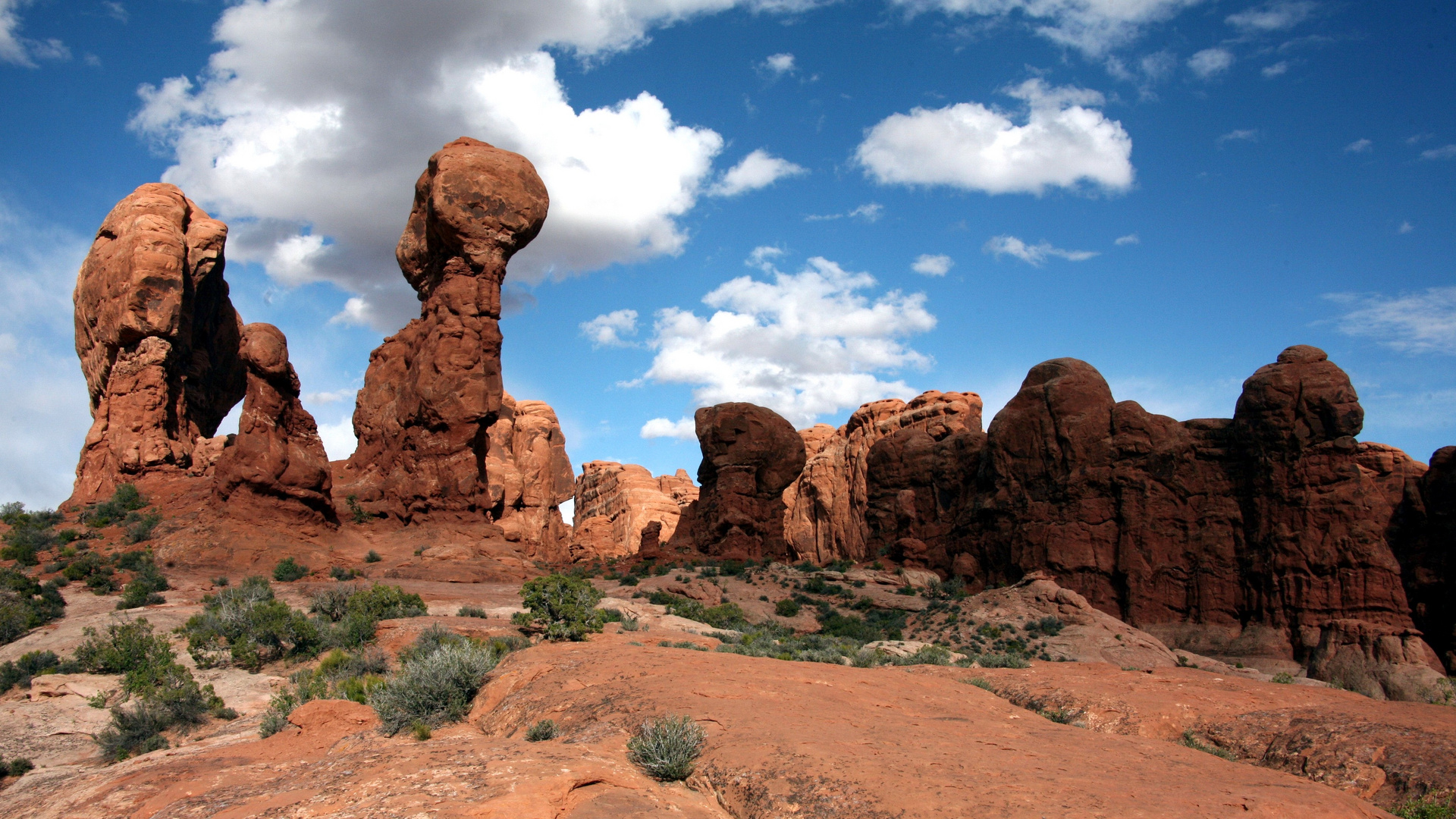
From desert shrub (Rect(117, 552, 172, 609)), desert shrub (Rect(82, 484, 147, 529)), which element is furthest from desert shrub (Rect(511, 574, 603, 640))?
desert shrub (Rect(82, 484, 147, 529))

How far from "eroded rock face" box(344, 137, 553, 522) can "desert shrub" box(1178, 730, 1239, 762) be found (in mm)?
23110

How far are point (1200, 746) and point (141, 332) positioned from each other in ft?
106

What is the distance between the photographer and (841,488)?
196 feet

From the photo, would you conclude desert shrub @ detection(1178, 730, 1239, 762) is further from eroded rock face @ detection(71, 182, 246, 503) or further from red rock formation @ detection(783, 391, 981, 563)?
red rock formation @ detection(783, 391, 981, 563)

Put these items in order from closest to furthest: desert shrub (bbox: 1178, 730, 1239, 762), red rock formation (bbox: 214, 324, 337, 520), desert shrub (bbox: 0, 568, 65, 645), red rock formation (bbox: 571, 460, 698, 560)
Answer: desert shrub (bbox: 1178, 730, 1239, 762), desert shrub (bbox: 0, 568, 65, 645), red rock formation (bbox: 214, 324, 337, 520), red rock formation (bbox: 571, 460, 698, 560)

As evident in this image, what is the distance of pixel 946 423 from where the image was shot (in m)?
47.8

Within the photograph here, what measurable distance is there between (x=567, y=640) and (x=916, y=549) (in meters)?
23.7

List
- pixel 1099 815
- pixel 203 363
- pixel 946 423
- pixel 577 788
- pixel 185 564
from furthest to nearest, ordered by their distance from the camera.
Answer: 1. pixel 946 423
2. pixel 203 363
3. pixel 185 564
4. pixel 577 788
5. pixel 1099 815

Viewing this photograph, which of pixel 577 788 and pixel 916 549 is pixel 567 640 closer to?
pixel 577 788

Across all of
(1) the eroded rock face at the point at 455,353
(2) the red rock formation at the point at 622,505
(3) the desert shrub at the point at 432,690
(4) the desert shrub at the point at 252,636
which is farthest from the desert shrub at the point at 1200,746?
(2) the red rock formation at the point at 622,505

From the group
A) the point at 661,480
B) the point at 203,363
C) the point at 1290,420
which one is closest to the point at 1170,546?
the point at 1290,420

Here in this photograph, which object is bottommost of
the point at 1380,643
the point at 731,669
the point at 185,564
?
the point at 1380,643

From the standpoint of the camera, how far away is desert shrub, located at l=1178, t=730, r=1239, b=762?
8.58 meters

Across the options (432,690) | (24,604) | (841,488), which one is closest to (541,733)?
(432,690)
